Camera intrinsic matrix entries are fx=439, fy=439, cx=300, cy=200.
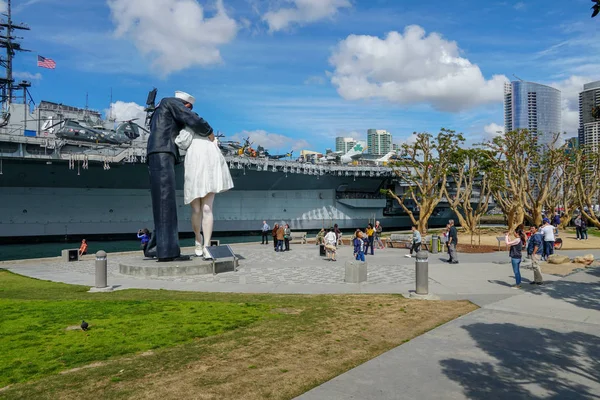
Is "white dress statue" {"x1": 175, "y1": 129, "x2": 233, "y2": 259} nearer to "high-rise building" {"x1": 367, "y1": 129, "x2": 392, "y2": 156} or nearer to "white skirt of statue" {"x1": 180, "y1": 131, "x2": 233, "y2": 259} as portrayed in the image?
"white skirt of statue" {"x1": 180, "y1": 131, "x2": 233, "y2": 259}

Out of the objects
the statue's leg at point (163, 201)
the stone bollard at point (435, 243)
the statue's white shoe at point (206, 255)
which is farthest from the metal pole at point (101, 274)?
the stone bollard at point (435, 243)

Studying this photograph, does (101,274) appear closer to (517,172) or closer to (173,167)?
(173,167)

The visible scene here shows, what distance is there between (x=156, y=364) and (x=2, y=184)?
3639 cm

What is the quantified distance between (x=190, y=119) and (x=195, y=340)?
32.6ft

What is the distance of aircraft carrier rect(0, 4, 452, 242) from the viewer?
33625mm

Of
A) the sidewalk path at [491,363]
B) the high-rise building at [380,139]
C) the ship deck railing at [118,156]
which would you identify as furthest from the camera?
the high-rise building at [380,139]

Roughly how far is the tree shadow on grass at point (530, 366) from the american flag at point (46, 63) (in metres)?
42.7

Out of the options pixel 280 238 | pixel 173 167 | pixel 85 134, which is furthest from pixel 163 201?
pixel 85 134

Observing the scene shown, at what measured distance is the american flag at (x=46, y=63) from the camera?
38.8 m

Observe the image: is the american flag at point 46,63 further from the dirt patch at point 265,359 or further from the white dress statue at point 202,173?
the dirt patch at point 265,359

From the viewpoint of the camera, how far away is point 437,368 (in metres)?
5.75

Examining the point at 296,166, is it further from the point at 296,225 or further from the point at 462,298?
the point at 462,298

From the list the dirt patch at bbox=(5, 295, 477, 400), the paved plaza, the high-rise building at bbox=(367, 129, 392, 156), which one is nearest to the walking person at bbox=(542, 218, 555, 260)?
the paved plaza

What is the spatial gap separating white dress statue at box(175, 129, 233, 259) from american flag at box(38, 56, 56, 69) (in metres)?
31.0
